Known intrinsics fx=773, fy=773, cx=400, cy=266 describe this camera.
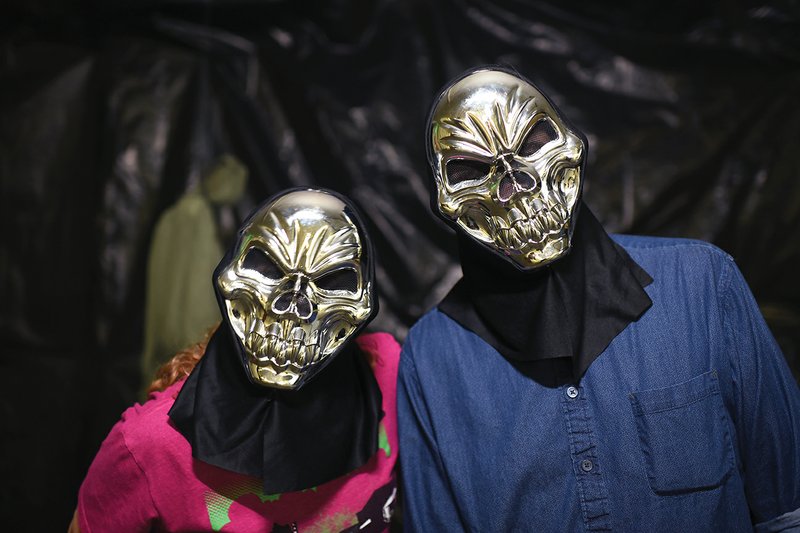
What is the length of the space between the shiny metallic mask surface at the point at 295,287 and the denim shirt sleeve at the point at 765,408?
70cm

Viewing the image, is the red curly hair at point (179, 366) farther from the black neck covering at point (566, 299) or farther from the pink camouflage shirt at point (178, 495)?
the black neck covering at point (566, 299)

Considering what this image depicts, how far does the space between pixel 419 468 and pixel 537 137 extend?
0.72 meters

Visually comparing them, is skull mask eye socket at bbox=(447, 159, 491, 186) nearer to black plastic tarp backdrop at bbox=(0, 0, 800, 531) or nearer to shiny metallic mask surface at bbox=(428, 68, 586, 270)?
shiny metallic mask surface at bbox=(428, 68, 586, 270)

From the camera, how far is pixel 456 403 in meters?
1.58

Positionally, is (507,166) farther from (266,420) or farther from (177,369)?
(177,369)

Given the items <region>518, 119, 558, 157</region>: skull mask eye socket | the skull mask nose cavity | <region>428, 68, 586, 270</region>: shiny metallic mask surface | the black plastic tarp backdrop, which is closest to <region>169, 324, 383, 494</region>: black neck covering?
the skull mask nose cavity

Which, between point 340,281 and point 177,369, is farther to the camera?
point 177,369

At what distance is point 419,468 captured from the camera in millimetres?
1617

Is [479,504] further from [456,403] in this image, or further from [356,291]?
[356,291]

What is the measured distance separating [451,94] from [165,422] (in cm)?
85

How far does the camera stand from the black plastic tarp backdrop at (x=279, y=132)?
264cm

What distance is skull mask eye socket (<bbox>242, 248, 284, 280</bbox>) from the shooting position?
149cm

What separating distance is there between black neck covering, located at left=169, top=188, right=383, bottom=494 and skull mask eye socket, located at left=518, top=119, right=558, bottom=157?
0.35 meters

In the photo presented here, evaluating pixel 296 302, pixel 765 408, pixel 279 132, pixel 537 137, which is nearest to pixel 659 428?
pixel 765 408
